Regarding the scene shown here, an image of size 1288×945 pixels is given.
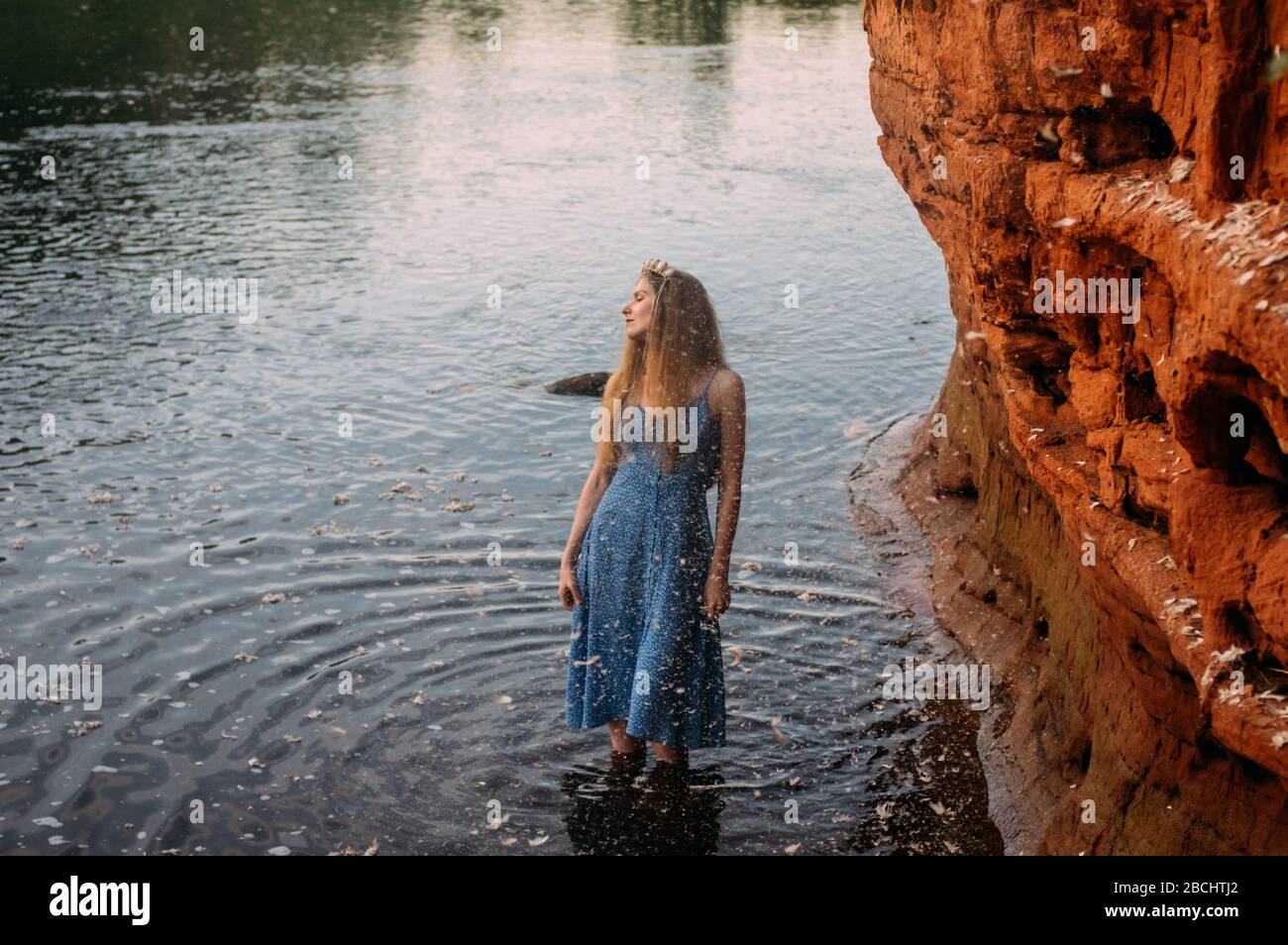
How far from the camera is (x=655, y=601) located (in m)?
6.15

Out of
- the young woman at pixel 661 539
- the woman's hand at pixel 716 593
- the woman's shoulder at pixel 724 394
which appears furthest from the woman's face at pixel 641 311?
the woman's hand at pixel 716 593

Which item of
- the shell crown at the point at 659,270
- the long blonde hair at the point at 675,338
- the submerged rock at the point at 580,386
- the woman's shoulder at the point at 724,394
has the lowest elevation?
the submerged rock at the point at 580,386

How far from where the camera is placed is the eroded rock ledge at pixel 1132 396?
394 cm

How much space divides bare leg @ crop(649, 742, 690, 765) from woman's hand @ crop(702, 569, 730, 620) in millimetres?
759

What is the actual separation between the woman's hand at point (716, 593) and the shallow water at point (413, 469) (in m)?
0.91

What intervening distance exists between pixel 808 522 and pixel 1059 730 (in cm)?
383

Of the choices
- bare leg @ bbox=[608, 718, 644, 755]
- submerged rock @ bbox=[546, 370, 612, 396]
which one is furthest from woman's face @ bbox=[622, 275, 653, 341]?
submerged rock @ bbox=[546, 370, 612, 396]

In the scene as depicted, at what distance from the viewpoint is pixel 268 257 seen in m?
18.0

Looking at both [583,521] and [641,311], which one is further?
[583,521]

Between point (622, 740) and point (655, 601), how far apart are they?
2.54ft

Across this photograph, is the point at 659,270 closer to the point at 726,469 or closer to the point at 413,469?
the point at 726,469

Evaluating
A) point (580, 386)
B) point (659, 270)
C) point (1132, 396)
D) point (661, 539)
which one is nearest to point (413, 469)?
point (580, 386)

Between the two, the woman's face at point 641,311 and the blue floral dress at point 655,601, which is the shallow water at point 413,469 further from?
the woman's face at point 641,311

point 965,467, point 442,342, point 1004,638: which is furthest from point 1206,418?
point 442,342
